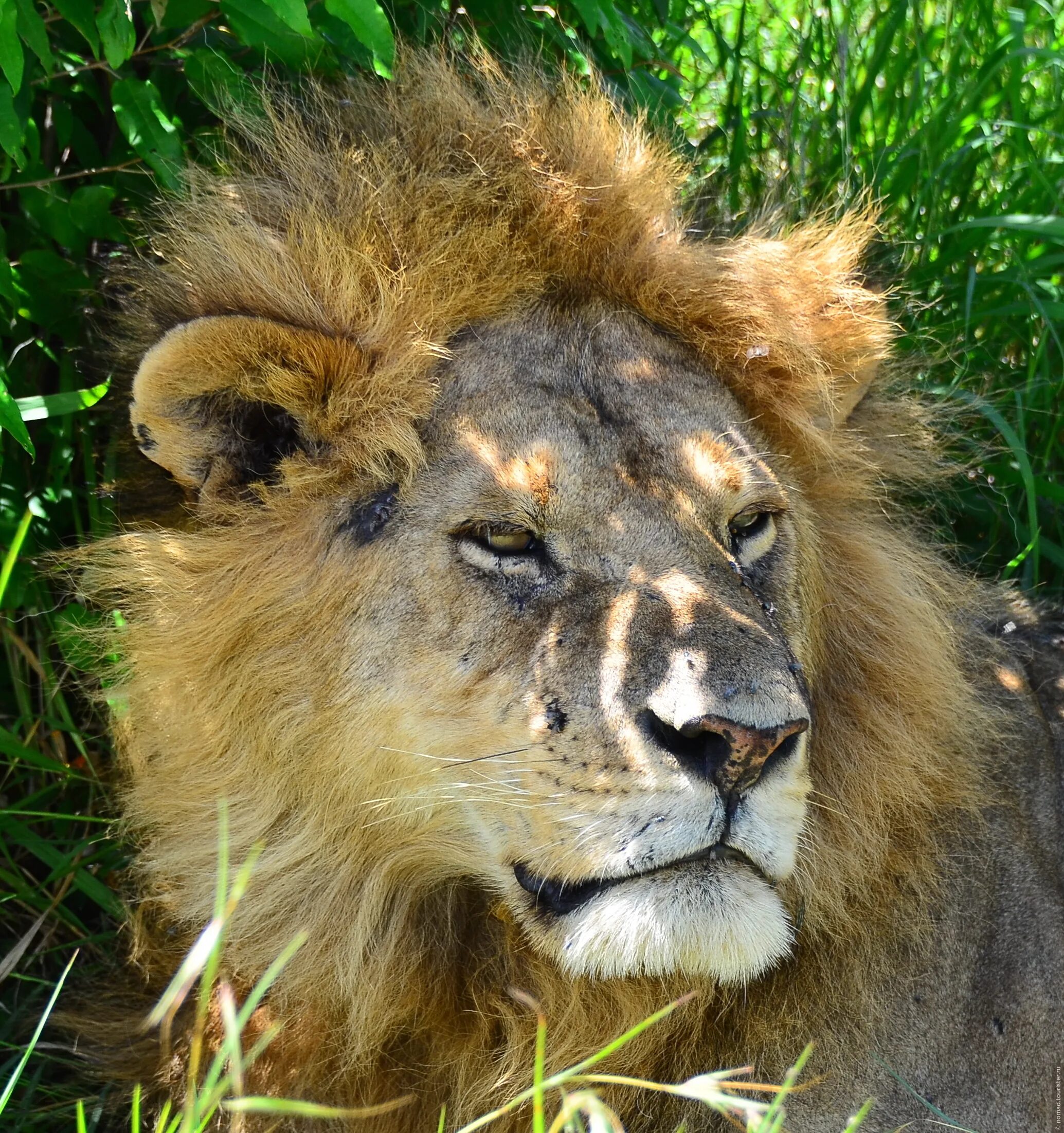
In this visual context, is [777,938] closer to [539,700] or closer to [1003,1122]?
[539,700]

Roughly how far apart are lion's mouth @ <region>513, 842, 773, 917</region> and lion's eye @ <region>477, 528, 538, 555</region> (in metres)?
0.62

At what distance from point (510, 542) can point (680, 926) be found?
838 mm

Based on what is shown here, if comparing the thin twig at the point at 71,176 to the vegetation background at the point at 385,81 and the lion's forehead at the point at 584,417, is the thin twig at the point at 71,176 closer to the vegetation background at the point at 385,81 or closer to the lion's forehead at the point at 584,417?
the vegetation background at the point at 385,81

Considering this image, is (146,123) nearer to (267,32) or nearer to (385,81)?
(267,32)

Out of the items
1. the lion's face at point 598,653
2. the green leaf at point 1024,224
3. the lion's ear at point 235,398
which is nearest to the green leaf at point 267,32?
the lion's ear at point 235,398

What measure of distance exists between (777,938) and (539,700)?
0.63 m

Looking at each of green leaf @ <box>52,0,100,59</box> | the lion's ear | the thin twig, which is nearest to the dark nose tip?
the lion's ear

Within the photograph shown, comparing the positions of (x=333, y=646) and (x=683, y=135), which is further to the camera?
(x=683, y=135)

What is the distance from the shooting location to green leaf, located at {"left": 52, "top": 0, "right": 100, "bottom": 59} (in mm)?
3234

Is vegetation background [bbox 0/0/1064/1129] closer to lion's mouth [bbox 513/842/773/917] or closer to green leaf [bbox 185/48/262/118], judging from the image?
green leaf [bbox 185/48/262/118]

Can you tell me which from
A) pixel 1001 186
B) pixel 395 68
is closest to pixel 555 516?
pixel 395 68

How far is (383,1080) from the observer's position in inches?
125

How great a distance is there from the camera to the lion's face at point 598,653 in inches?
97.5

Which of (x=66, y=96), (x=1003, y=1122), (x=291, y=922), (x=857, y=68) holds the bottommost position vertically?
(x=1003, y=1122)
